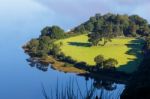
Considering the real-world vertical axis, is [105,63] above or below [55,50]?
below

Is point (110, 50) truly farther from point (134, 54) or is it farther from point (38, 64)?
point (38, 64)

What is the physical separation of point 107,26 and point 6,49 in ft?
52.8

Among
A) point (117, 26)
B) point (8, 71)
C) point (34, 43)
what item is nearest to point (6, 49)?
point (34, 43)

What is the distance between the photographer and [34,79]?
3981 centimetres

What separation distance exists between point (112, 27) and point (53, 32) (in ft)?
30.5

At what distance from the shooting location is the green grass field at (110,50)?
45.9 meters

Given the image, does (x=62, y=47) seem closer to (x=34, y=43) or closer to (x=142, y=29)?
(x=34, y=43)

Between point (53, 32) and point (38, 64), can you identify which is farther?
point (53, 32)

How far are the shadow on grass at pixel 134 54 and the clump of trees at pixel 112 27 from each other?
3658 mm

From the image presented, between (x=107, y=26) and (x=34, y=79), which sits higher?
(x=107, y=26)

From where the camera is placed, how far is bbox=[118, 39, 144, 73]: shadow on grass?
1695 inches

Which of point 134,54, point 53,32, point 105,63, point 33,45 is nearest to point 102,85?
point 105,63

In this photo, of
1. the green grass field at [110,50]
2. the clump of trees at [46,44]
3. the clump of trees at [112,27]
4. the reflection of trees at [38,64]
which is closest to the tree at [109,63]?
the green grass field at [110,50]

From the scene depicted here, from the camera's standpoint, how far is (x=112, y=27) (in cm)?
6175
